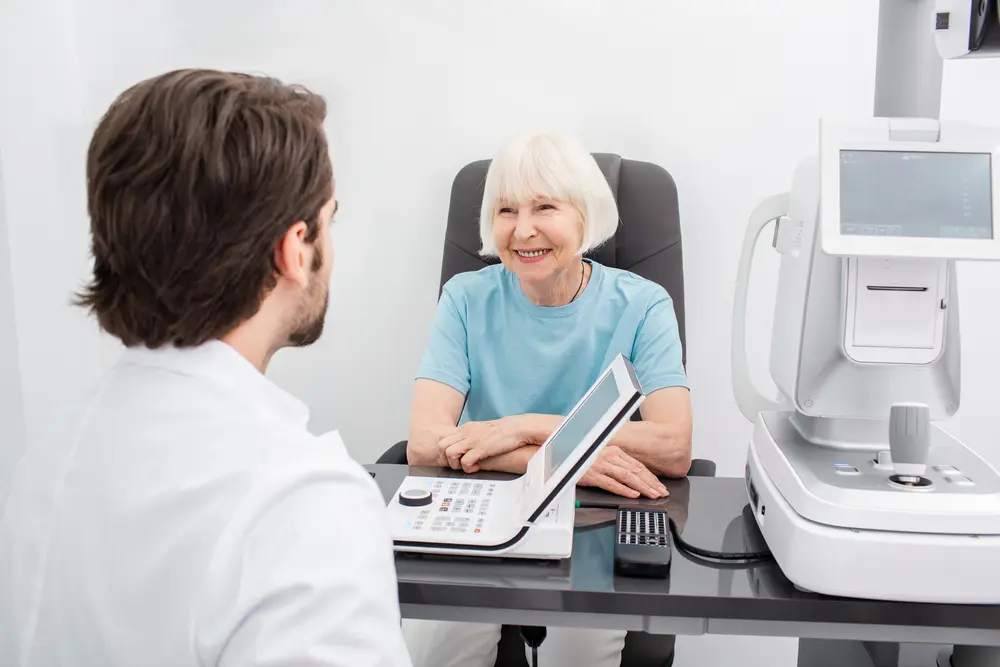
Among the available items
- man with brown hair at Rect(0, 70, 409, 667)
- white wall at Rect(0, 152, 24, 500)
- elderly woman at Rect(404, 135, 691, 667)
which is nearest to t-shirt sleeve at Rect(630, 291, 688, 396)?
elderly woman at Rect(404, 135, 691, 667)

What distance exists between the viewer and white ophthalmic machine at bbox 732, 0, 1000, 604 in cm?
96

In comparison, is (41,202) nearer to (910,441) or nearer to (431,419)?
(431,419)

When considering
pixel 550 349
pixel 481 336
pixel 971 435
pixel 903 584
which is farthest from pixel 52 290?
pixel 971 435

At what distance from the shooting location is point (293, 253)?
2.62 feet

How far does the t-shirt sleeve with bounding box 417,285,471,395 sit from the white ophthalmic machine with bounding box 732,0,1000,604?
0.71 metres

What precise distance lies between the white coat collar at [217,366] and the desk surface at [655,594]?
1.24 ft

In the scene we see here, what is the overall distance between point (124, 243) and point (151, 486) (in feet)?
0.72

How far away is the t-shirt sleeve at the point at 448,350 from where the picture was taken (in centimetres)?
174

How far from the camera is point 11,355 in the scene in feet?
7.07

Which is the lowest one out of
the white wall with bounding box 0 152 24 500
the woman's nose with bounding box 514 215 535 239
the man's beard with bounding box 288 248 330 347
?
the white wall with bounding box 0 152 24 500

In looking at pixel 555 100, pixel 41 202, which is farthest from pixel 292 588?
pixel 41 202

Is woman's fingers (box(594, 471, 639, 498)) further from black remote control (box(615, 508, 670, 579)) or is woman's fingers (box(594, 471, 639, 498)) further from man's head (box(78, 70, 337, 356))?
man's head (box(78, 70, 337, 356))

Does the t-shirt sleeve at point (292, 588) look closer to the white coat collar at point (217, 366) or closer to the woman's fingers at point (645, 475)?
the white coat collar at point (217, 366)

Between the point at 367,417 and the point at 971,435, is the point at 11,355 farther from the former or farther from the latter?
the point at 971,435
